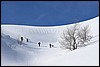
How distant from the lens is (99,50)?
32375 mm

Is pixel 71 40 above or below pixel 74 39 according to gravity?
above

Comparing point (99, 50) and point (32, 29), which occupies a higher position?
point (32, 29)

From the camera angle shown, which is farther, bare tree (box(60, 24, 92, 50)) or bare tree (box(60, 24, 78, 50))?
bare tree (box(60, 24, 92, 50))

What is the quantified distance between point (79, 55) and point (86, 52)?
38.9 inches

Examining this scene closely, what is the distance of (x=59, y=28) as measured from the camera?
5974 inches

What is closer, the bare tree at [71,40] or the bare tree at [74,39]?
the bare tree at [71,40]

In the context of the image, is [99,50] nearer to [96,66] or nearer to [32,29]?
[96,66]

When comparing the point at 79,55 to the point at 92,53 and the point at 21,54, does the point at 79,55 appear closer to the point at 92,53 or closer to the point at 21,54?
the point at 92,53

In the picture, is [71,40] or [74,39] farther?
[71,40]

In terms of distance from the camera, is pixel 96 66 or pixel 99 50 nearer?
pixel 96 66

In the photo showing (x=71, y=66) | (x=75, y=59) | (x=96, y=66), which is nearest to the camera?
(x=96, y=66)

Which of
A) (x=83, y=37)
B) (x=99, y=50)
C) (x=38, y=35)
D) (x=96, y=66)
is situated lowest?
(x=96, y=66)

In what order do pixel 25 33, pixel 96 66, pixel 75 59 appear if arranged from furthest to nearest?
1. pixel 25 33
2. pixel 75 59
3. pixel 96 66

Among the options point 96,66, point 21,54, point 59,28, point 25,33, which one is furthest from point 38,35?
point 96,66
